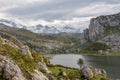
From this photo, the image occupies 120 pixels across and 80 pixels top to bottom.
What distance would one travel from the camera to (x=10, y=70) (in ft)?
168

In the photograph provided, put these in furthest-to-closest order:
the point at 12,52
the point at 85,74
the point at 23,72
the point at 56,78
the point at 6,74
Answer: the point at 85,74
the point at 56,78
the point at 12,52
the point at 23,72
the point at 6,74

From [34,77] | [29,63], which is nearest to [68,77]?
[29,63]

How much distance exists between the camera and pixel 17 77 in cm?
5084

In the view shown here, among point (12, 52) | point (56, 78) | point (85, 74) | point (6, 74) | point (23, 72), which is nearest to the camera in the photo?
point (6, 74)

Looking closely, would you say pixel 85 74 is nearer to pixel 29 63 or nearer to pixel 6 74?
pixel 29 63

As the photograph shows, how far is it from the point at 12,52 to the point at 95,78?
3866cm

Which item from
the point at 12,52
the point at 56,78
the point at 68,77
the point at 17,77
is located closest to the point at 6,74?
the point at 17,77

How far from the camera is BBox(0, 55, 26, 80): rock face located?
5053 cm

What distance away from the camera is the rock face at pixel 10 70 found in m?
50.5

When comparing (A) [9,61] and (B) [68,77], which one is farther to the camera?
(B) [68,77]

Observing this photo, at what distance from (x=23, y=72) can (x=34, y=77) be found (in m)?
3.36

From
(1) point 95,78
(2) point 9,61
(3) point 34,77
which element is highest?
(2) point 9,61

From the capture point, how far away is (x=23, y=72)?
53.9 meters

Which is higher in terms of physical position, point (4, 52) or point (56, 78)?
point (4, 52)
